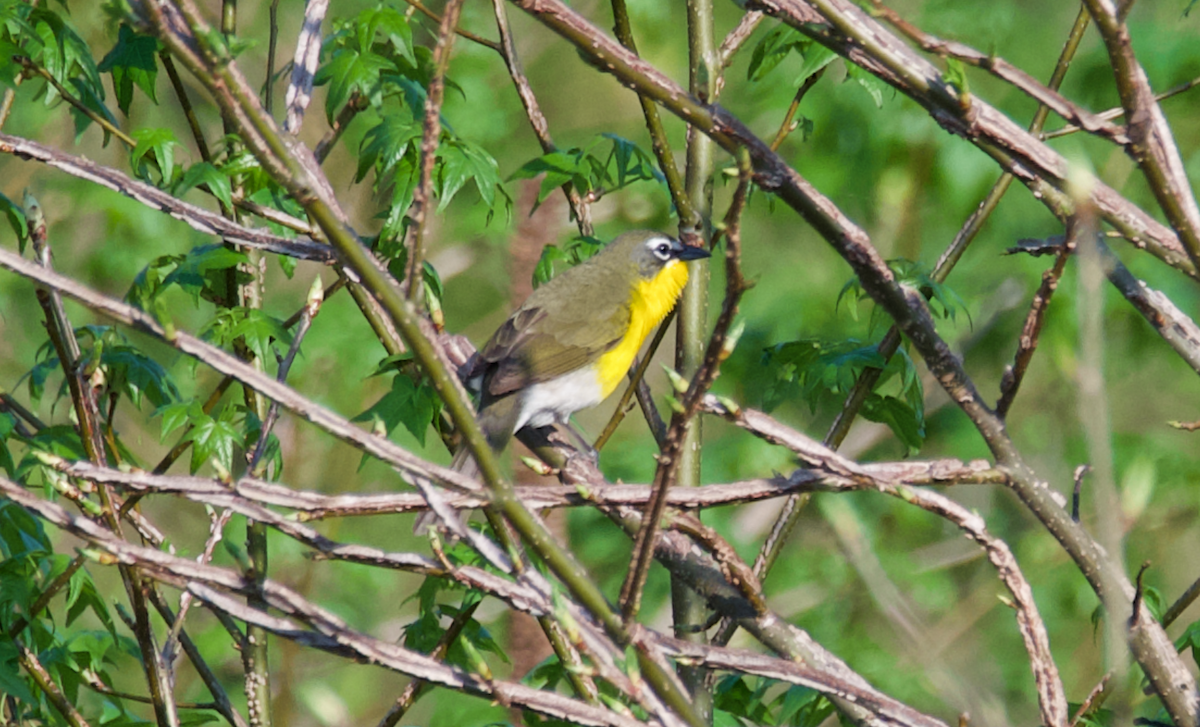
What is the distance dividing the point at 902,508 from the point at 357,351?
353cm

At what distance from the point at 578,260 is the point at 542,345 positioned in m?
0.96

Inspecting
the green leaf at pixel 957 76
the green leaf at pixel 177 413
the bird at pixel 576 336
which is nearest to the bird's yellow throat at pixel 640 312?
the bird at pixel 576 336

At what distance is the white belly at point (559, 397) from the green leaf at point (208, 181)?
1750 millimetres

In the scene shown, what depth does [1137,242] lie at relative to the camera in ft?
6.38

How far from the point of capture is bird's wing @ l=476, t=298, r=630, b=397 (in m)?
4.66

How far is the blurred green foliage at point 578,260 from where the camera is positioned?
362cm

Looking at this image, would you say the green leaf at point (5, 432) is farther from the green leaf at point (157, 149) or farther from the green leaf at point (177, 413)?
the green leaf at point (157, 149)

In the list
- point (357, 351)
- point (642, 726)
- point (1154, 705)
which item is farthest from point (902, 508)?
point (642, 726)

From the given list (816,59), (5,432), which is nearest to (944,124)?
(816,59)

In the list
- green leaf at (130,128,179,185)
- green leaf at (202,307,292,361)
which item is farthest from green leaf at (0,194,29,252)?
green leaf at (202,307,292,361)

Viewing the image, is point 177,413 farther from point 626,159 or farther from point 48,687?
point 626,159

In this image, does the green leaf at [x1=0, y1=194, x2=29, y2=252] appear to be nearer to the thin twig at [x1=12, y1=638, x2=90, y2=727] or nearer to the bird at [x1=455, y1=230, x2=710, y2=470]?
the thin twig at [x1=12, y1=638, x2=90, y2=727]

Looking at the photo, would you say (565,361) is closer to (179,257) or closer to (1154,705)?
(179,257)

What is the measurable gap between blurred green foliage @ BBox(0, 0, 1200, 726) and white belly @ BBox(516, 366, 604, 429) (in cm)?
59
